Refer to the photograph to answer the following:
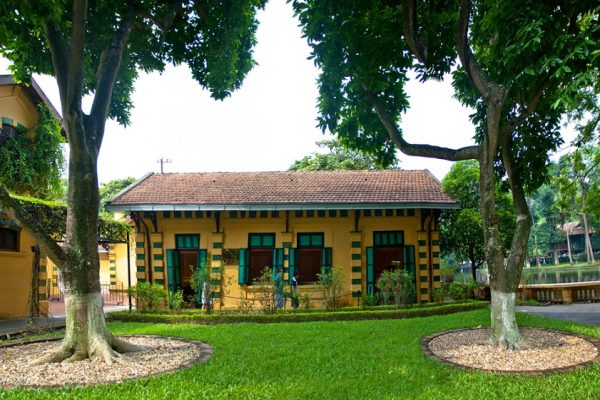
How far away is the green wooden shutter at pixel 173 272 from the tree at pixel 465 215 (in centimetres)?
1086

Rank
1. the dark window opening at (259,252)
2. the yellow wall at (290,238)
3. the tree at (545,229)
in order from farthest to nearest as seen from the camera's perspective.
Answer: the tree at (545,229), the dark window opening at (259,252), the yellow wall at (290,238)

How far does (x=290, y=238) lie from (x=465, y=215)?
7625mm

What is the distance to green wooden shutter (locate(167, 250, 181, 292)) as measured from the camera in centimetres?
1485

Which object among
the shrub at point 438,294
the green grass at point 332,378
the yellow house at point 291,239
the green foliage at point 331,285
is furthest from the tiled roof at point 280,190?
the green grass at point 332,378

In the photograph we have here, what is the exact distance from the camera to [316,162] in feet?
92.9

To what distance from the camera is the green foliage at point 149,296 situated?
1320 cm

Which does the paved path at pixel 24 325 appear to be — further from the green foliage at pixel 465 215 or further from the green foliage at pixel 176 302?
the green foliage at pixel 465 215

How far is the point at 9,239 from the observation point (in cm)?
1430

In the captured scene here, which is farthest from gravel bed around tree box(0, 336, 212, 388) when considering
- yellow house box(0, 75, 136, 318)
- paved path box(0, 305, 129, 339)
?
yellow house box(0, 75, 136, 318)

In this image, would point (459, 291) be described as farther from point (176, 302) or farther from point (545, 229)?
point (545, 229)

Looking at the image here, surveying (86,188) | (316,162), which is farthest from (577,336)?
(316,162)

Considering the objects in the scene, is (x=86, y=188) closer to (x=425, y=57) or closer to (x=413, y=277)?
(x=425, y=57)

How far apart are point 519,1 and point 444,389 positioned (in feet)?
17.3

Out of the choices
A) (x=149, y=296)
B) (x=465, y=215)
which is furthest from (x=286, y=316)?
(x=465, y=215)
